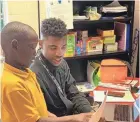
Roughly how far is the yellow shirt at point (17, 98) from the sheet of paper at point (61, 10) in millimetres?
1413

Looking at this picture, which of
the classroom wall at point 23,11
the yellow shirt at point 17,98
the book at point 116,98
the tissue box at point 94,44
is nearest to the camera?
the yellow shirt at point 17,98

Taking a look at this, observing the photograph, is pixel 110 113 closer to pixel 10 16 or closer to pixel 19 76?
pixel 19 76

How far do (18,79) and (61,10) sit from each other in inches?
59.8

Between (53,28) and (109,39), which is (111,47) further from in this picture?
(53,28)

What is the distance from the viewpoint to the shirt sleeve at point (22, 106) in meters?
1.01

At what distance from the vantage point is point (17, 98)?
3.33 ft

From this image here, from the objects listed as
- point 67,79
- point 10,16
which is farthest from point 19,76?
point 10,16

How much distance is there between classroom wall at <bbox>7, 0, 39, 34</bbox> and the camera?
235cm

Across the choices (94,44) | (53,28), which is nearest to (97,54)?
(94,44)

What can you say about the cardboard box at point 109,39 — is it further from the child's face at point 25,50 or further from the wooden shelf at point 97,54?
the child's face at point 25,50

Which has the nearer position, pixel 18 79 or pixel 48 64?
pixel 18 79

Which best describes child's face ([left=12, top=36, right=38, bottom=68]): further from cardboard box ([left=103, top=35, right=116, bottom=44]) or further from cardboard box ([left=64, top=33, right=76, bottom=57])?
cardboard box ([left=103, top=35, right=116, bottom=44])

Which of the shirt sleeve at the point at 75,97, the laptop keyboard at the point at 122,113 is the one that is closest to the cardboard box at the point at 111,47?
the laptop keyboard at the point at 122,113

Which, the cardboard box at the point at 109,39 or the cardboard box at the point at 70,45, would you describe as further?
the cardboard box at the point at 109,39
